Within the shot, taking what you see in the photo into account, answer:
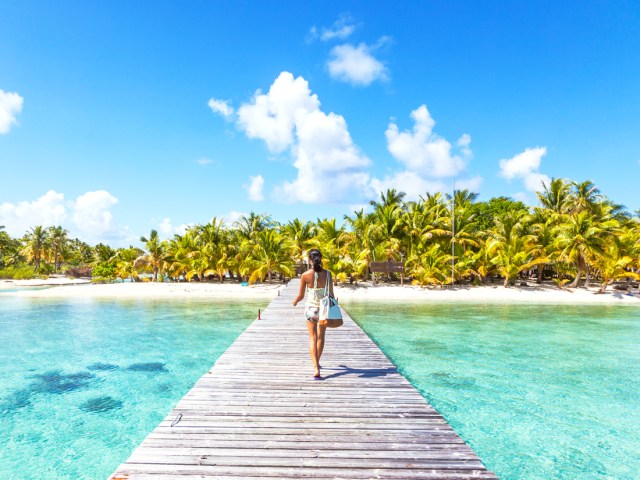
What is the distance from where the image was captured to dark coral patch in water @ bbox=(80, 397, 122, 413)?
7.55m

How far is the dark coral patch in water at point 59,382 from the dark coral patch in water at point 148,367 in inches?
41.3

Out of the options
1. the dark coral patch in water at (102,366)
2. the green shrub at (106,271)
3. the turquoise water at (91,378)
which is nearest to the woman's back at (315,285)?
the turquoise water at (91,378)

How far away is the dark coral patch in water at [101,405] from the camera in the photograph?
7551 mm

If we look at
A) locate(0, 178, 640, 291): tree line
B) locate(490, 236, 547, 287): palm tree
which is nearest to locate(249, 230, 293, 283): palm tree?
locate(0, 178, 640, 291): tree line

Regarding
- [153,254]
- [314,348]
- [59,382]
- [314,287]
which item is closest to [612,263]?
[314,348]

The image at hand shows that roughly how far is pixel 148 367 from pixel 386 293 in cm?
2051

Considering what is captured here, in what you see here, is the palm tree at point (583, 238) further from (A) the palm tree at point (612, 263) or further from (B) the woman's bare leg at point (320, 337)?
(B) the woman's bare leg at point (320, 337)

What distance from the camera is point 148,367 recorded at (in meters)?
10.4

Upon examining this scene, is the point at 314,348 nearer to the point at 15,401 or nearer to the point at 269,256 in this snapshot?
the point at 15,401

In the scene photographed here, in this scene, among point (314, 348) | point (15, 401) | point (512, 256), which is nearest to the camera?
point (314, 348)

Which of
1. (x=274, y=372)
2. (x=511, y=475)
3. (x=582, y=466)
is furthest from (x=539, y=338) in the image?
(x=274, y=372)

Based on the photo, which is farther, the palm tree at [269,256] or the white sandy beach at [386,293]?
the palm tree at [269,256]

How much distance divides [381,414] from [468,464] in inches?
51.7

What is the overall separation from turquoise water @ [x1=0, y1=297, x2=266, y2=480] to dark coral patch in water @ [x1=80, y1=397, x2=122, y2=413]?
0.07 feet
